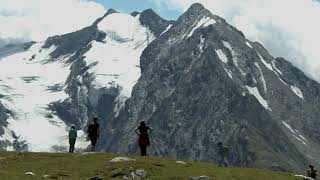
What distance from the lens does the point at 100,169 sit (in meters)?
62.0

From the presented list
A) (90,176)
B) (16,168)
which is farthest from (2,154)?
(90,176)

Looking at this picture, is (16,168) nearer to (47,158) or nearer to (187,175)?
(47,158)

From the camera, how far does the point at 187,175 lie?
2415 inches

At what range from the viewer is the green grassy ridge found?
59.5m

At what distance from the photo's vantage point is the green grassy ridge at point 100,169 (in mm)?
59519

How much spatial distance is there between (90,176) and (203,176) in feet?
32.7

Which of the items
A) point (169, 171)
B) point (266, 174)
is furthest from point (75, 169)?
point (266, 174)

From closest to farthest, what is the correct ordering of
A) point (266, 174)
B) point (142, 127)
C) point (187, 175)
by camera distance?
point (187, 175) < point (266, 174) < point (142, 127)

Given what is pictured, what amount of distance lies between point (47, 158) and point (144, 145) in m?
10.6

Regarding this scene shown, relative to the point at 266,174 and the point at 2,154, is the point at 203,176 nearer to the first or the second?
the point at 266,174

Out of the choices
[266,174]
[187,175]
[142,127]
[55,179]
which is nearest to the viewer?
[55,179]

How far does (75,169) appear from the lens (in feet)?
206

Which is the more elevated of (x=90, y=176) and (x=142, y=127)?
(x=142, y=127)

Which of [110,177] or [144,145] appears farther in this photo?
[144,145]
